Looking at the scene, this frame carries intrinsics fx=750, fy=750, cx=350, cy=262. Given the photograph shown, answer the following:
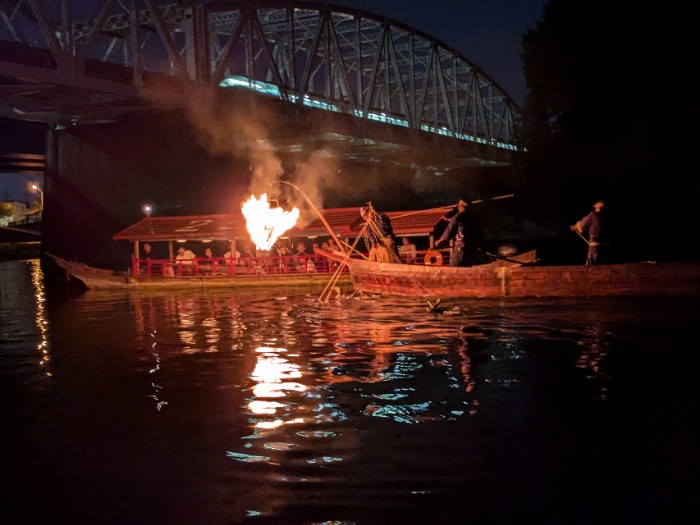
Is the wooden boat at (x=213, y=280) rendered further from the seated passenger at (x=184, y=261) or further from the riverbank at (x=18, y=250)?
the riverbank at (x=18, y=250)

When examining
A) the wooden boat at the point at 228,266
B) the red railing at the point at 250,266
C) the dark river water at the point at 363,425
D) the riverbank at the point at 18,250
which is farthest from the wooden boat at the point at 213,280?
the riverbank at the point at 18,250

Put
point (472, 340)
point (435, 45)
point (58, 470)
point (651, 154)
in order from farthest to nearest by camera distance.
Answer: point (435, 45), point (651, 154), point (472, 340), point (58, 470)

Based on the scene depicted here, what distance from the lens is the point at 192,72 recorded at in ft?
139

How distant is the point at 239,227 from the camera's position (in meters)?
34.9

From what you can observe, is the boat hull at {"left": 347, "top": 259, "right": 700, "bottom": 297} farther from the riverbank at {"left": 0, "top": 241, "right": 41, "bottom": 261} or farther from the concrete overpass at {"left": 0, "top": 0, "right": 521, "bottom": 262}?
the riverbank at {"left": 0, "top": 241, "right": 41, "bottom": 261}

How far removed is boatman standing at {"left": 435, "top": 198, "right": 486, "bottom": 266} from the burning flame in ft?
38.5

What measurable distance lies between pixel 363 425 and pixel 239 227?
26999mm

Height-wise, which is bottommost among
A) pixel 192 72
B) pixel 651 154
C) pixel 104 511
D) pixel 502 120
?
pixel 104 511

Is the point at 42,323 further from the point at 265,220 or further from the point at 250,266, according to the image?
the point at 265,220

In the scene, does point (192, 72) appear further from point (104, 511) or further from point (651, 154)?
point (104, 511)

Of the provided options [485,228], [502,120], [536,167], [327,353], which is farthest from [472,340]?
[502,120]

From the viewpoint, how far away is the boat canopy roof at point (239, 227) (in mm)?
31922

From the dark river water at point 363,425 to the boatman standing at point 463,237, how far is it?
493cm

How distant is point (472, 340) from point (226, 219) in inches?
918
